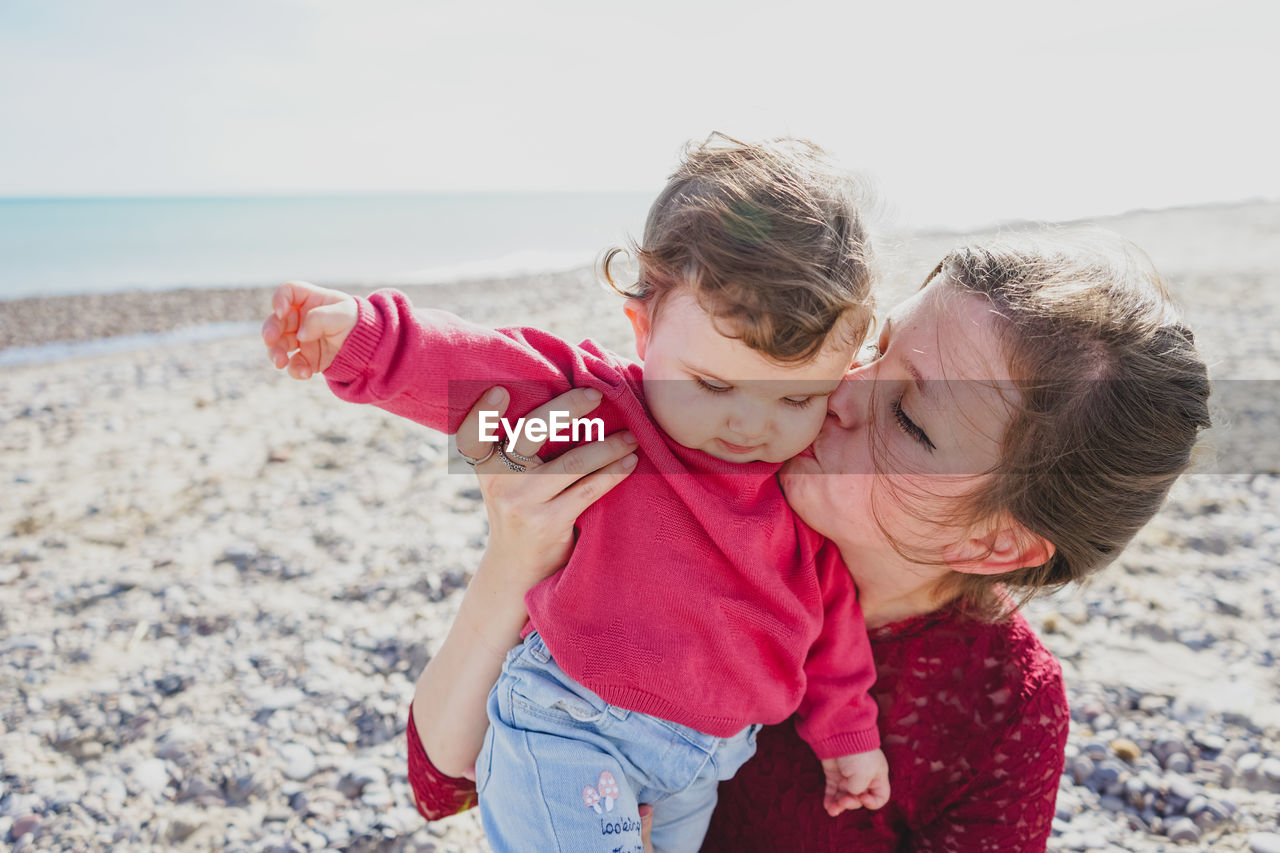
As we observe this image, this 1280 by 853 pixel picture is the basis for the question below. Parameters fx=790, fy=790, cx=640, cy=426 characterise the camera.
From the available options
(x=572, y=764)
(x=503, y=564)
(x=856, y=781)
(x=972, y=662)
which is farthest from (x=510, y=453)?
(x=972, y=662)

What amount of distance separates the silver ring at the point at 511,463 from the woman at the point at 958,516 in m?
0.04

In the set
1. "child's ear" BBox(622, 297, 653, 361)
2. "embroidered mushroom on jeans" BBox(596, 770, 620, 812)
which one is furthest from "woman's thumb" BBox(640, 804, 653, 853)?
"child's ear" BBox(622, 297, 653, 361)

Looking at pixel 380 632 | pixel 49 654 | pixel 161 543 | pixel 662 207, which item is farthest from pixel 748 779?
pixel 161 543

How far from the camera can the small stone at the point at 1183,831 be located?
9.61ft

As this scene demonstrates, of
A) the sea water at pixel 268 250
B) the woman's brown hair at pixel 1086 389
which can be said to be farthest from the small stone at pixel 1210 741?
the sea water at pixel 268 250

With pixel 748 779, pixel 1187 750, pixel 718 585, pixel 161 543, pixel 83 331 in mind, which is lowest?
pixel 83 331

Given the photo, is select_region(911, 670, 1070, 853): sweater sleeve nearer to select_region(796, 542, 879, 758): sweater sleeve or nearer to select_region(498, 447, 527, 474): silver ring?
select_region(796, 542, 879, 758): sweater sleeve

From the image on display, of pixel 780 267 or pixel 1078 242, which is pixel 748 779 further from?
pixel 1078 242

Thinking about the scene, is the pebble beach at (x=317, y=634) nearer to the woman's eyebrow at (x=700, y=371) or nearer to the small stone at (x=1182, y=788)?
the small stone at (x=1182, y=788)

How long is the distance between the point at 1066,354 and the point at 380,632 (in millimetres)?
3636

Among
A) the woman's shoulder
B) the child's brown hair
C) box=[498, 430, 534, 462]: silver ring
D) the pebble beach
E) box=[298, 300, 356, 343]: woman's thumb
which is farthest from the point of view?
the pebble beach

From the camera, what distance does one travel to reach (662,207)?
6.39 ft

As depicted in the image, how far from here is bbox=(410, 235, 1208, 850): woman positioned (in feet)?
5.85

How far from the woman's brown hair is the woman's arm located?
92 cm
